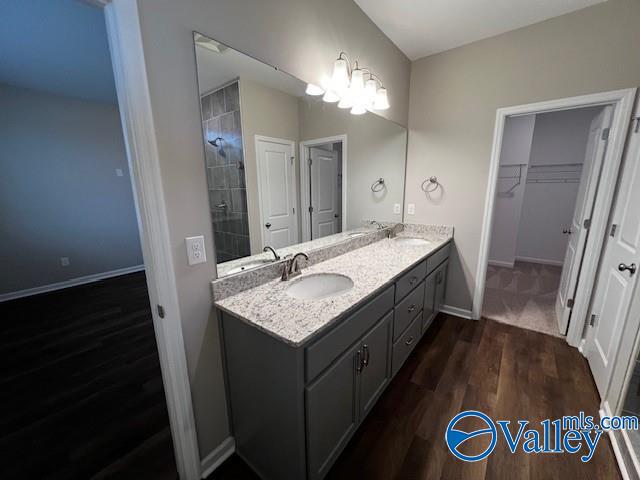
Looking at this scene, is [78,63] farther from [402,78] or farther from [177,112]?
[402,78]

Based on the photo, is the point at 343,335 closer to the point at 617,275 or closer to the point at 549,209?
the point at 617,275

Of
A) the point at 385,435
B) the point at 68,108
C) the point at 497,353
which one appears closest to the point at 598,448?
the point at 497,353

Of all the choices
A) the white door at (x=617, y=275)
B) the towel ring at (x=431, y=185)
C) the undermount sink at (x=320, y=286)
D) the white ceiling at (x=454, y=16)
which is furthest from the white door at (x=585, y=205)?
the undermount sink at (x=320, y=286)

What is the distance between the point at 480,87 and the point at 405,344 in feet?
7.49

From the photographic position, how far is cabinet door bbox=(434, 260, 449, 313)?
2373mm

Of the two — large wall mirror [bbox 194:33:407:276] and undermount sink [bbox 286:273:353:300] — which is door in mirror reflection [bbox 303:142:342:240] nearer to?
large wall mirror [bbox 194:33:407:276]

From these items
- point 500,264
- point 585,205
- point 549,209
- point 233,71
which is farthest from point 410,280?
point 549,209

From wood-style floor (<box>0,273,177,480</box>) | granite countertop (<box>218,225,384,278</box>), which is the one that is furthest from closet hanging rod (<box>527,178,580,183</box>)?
wood-style floor (<box>0,273,177,480</box>)

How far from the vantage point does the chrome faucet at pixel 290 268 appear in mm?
1438

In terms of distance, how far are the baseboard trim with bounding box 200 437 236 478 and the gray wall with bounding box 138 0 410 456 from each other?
0.03 meters

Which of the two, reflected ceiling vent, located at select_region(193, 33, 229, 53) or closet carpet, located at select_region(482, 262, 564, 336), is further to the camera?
closet carpet, located at select_region(482, 262, 564, 336)

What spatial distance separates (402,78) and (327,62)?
1.21m

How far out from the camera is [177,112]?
3.15 ft

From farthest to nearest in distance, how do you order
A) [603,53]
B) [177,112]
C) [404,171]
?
[404,171] → [603,53] → [177,112]
